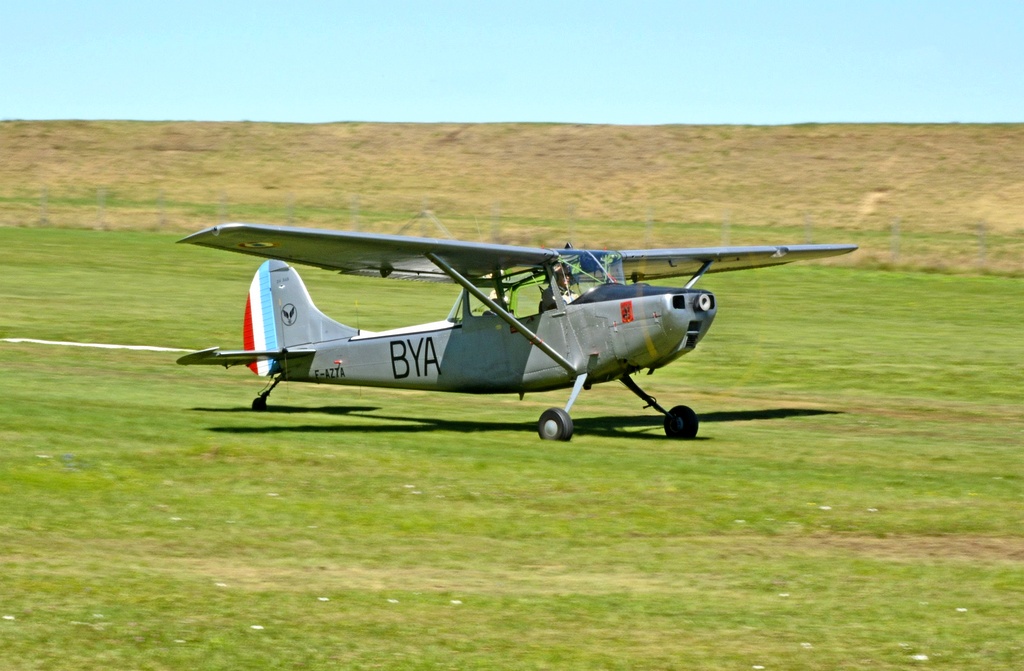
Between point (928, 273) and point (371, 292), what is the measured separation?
17928 millimetres

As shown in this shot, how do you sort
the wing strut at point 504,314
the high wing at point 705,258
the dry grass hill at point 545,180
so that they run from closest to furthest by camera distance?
the wing strut at point 504,314 → the high wing at point 705,258 → the dry grass hill at point 545,180

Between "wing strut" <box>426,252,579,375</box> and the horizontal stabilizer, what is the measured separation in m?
3.31

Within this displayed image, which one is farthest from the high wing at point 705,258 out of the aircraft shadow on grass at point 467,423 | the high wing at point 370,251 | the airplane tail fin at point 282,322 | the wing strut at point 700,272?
the airplane tail fin at point 282,322

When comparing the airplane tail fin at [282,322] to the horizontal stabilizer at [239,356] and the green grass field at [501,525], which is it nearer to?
the horizontal stabilizer at [239,356]

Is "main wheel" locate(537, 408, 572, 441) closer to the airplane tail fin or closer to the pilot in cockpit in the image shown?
the pilot in cockpit

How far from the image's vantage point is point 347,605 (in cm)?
920

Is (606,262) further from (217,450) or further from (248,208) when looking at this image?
(248,208)

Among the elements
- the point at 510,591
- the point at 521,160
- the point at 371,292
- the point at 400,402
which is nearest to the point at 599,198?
the point at 521,160

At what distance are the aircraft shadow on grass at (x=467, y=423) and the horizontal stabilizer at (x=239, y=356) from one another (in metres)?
0.67

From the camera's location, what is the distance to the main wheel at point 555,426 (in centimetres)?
1719

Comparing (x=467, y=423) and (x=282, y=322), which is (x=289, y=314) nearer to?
(x=282, y=322)

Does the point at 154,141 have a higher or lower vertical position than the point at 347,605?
higher

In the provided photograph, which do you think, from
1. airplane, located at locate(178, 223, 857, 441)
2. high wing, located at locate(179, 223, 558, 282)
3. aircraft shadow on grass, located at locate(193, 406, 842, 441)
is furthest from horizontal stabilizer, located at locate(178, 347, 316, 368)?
high wing, located at locate(179, 223, 558, 282)

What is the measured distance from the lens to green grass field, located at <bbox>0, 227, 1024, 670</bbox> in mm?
8438
